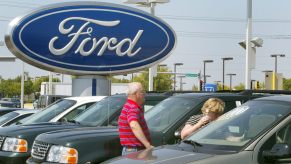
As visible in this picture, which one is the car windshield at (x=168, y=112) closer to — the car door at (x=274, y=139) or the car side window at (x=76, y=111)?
the car door at (x=274, y=139)

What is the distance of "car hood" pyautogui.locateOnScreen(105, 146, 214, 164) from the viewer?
5004 millimetres

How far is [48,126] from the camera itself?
924 cm

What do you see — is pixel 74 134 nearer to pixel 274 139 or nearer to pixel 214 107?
pixel 214 107

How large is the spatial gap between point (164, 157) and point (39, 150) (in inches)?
117

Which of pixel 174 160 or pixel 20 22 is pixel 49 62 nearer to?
pixel 20 22

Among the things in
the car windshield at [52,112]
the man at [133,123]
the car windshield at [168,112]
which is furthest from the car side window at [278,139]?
the car windshield at [52,112]

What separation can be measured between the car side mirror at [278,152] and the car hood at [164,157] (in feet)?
1.67

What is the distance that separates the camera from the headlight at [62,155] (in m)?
7.11

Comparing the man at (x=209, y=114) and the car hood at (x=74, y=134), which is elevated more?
the man at (x=209, y=114)

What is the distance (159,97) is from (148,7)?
2090cm

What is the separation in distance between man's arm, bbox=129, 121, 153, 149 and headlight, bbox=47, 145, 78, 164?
34.3 inches

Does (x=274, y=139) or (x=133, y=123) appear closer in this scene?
(x=274, y=139)

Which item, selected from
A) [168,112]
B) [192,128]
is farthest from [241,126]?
[168,112]

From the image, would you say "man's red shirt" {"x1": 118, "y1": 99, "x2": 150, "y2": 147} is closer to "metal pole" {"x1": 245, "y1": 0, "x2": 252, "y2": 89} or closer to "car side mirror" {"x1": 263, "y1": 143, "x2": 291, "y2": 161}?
"car side mirror" {"x1": 263, "y1": 143, "x2": 291, "y2": 161}
